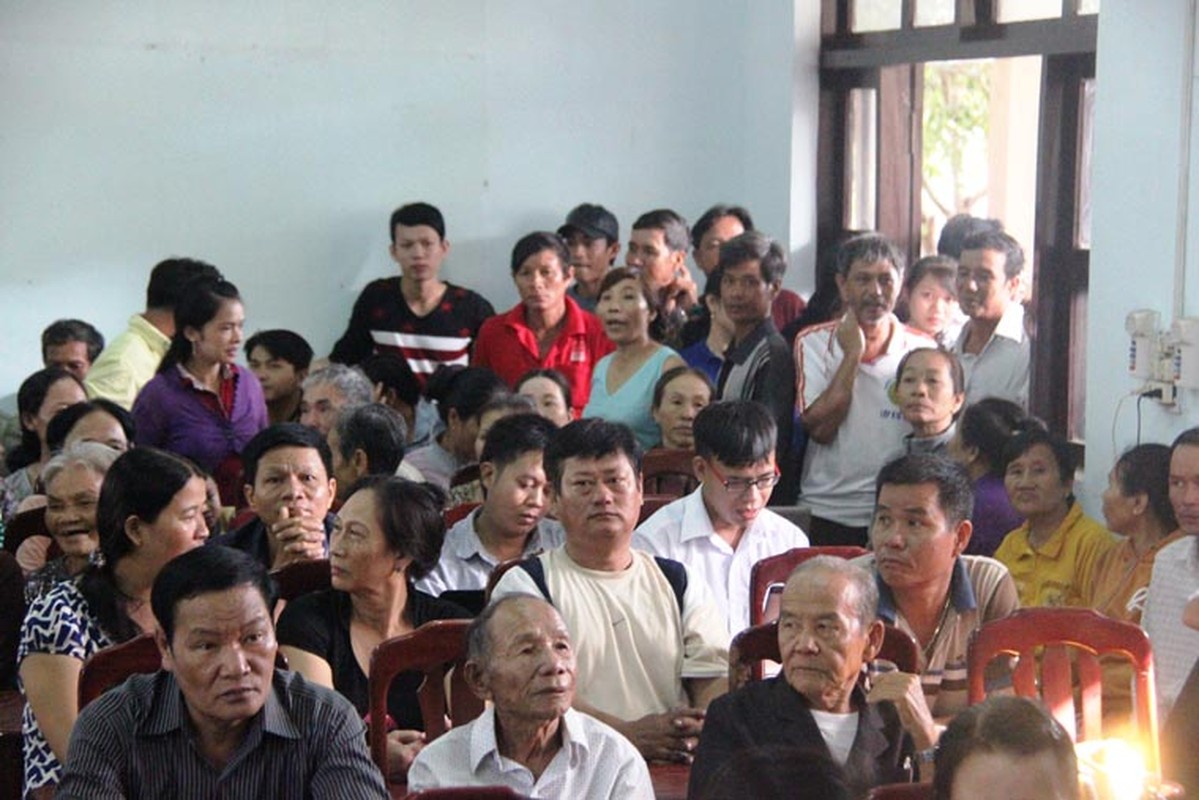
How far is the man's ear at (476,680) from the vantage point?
303 cm

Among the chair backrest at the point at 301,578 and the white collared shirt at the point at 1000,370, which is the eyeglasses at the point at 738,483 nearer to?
the chair backrest at the point at 301,578

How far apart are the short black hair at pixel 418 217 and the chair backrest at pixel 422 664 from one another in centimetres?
358

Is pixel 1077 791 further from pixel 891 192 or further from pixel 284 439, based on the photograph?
pixel 891 192

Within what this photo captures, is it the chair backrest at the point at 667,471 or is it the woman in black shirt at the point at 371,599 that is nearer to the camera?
the woman in black shirt at the point at 371,599

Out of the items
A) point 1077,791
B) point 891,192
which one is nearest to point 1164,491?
point 1077,791

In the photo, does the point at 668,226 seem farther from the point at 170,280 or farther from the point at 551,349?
the point at 170,280

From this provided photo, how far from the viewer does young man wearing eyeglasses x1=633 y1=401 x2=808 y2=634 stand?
4125 millimetres

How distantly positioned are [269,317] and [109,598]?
3626 mm

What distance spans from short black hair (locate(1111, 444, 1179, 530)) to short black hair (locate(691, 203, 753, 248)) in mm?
2715

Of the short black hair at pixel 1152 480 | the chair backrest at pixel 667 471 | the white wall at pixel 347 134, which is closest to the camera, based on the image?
the short black hair at pixel 1152 480

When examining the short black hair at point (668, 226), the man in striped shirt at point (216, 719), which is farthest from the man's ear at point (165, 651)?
the short black hair at point (668, 226)

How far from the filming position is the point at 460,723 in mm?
3369

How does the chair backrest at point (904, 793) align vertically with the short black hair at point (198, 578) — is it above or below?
below

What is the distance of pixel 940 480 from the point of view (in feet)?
12.4
